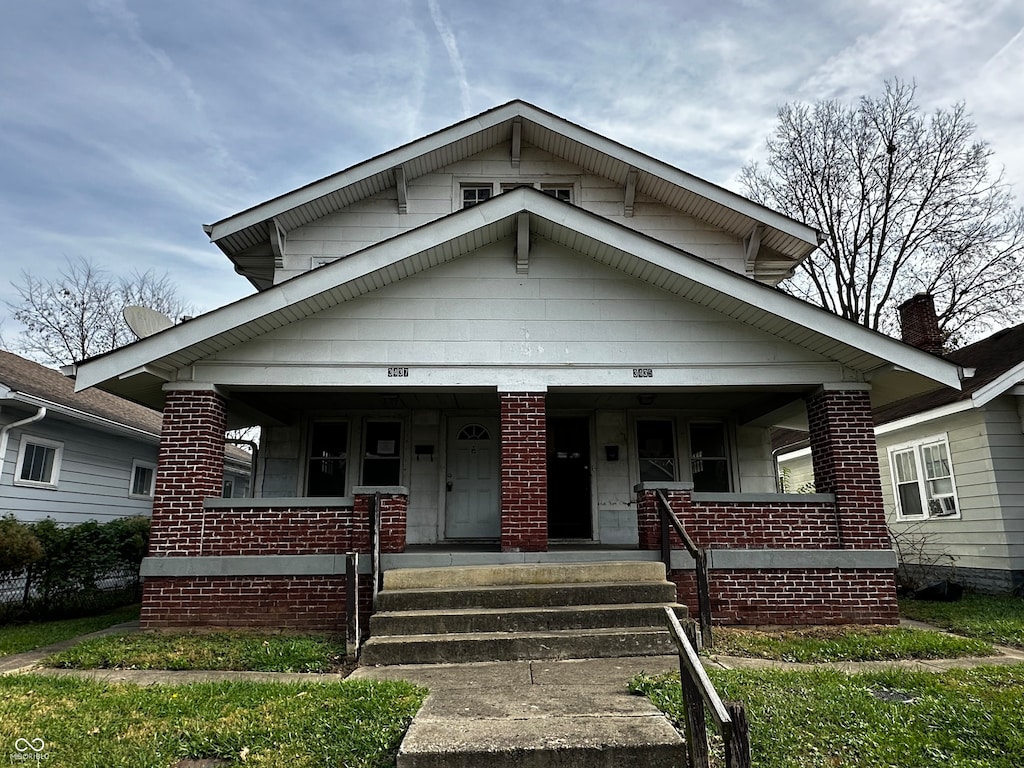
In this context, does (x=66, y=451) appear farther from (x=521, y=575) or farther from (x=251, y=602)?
(x=521, y=575)

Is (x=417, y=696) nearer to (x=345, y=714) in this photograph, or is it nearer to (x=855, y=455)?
(x=345, y=714)

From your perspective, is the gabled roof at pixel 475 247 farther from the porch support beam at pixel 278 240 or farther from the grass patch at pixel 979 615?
the grass patch at pixel 979 615

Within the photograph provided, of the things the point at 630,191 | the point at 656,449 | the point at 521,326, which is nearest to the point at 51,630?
the point at 521,326

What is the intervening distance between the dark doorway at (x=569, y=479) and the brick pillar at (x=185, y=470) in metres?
5.27

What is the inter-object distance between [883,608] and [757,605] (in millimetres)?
1565

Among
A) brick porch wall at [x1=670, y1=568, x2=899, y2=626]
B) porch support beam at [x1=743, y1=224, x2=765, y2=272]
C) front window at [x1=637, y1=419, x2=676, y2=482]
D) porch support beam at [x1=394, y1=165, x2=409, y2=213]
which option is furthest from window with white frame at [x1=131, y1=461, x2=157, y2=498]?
porch support beam at [x1=743, y1=224, x2=765, y2=272]

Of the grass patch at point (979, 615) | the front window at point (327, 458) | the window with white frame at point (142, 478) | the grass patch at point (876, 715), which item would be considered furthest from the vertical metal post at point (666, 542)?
the window with white frame at point (142, 478)

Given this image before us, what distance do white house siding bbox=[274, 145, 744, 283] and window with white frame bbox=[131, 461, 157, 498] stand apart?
24.4ft

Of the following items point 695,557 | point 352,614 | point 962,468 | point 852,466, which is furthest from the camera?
point 962,468

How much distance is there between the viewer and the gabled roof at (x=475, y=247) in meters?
7.61

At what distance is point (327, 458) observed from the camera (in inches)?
432

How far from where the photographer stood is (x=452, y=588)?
23.1ft

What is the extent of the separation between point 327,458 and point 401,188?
4723 mm

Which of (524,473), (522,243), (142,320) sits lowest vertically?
(524,473)
